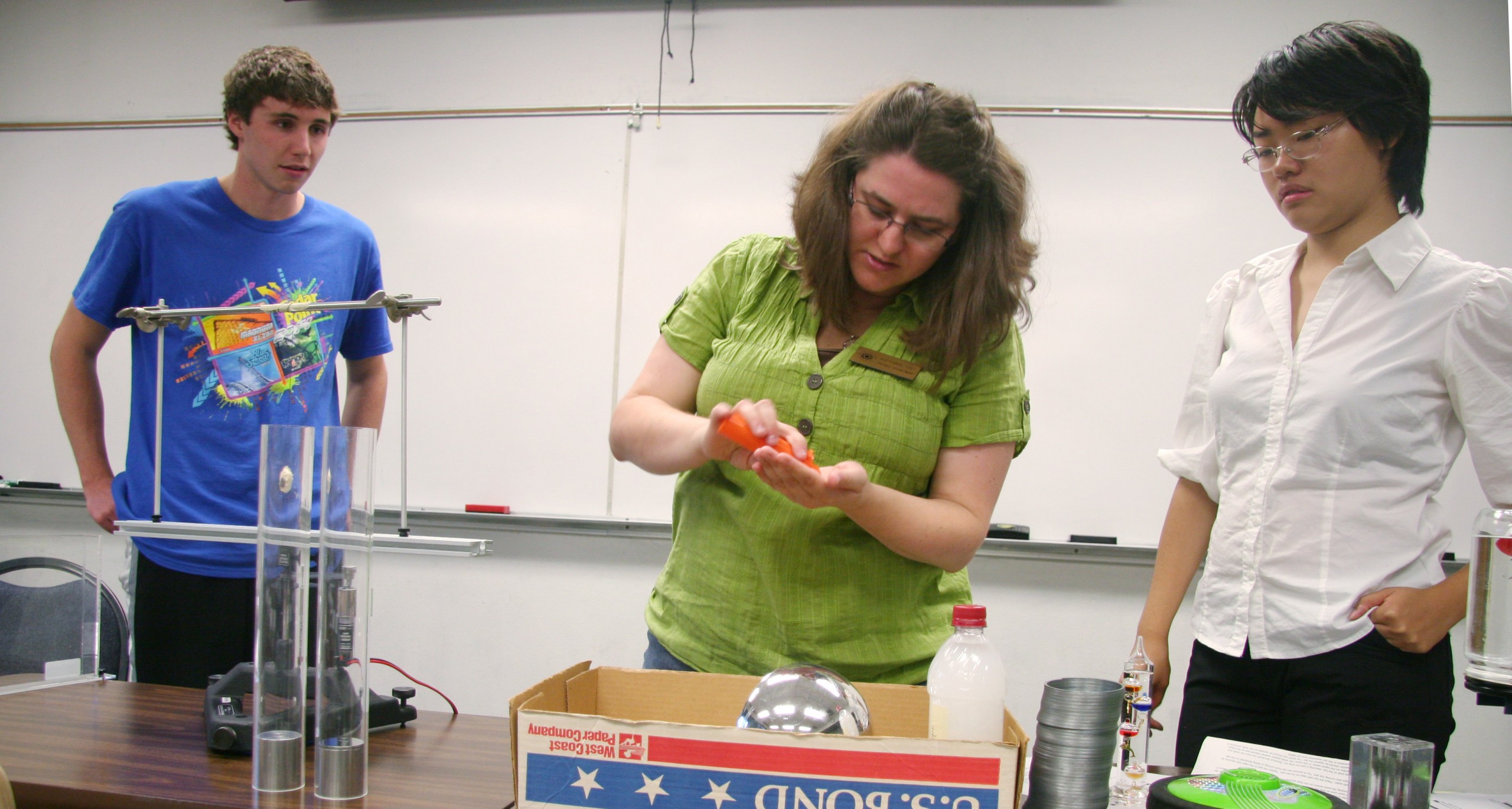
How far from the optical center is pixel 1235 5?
290 centimetres

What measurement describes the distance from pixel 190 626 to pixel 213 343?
477 millimetres

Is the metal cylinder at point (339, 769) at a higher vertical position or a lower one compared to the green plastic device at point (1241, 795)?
lower

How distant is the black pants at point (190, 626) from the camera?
165cm

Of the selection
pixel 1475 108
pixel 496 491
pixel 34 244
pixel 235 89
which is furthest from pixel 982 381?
pixel 34 244

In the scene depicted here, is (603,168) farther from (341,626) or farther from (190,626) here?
(341,626)

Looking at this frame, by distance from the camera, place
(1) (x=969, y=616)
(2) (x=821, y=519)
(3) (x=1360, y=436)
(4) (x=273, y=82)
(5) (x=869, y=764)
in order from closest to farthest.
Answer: (5) (x=869, y=764) < (1) (x=969, y=616) < (2) (x=821, y=519) < (3) (x=1360, y=436) < (4) (x=273, y=82)

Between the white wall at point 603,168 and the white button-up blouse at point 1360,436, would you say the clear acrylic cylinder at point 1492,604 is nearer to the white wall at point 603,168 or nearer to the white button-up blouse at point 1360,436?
the white button-up blouse at point 1360,436

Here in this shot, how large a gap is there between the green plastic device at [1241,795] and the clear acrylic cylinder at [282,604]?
2.83 ft

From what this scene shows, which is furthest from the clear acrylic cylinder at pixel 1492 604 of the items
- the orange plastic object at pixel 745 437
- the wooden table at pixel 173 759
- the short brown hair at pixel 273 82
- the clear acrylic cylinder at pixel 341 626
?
the short brown hair at pixel 273 82

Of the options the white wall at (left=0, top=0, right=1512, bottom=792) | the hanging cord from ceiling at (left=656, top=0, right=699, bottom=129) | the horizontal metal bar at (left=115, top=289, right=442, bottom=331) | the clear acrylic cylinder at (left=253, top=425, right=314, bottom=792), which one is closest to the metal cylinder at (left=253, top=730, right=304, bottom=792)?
the clear acrylic cylinder at (left=253, top=425, right=314, bottom=792)

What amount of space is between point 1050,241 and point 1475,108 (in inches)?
48.7

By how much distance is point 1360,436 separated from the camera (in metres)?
1.29

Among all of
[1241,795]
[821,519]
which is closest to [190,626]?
[821,519]

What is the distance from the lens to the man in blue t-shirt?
5.44 ft
